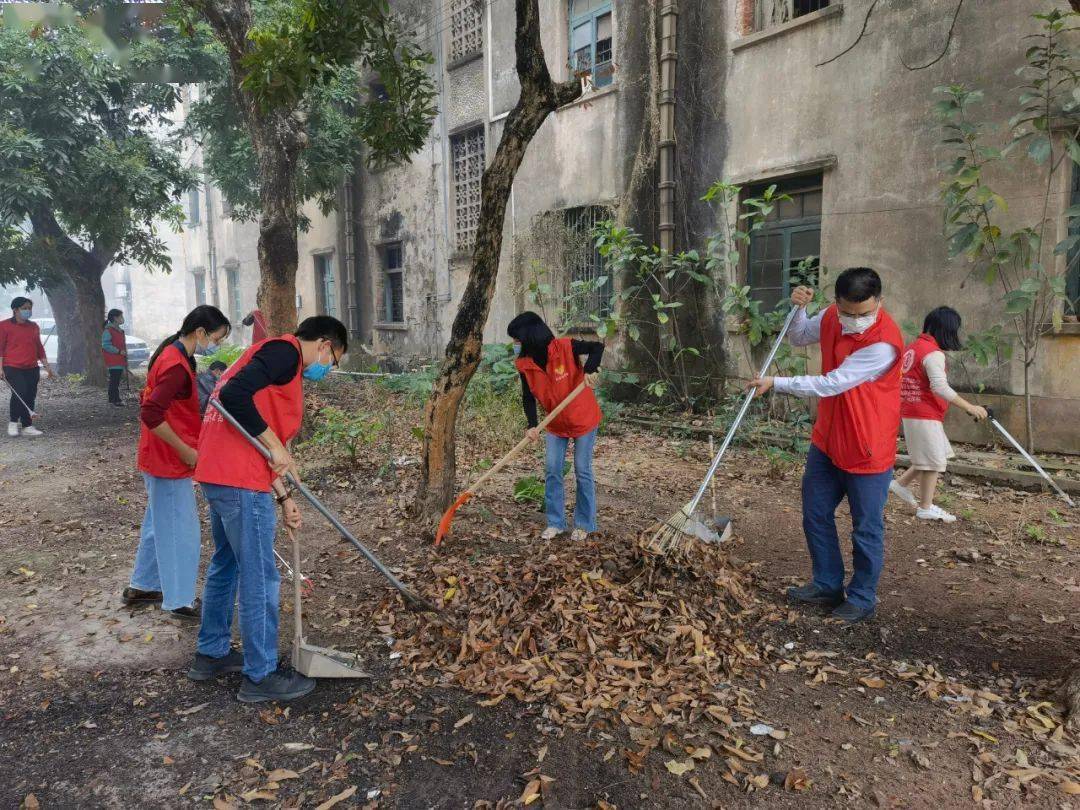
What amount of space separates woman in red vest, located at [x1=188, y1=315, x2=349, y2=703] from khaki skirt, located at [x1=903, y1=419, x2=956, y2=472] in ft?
Answer: 14.9

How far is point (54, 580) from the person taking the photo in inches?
205

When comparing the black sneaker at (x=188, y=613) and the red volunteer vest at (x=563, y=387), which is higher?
the red volunteer vest at (x=563, y=387)

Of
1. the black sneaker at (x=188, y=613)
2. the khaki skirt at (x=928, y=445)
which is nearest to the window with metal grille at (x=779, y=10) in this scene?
the khaki skirt at (x=928, y=445)

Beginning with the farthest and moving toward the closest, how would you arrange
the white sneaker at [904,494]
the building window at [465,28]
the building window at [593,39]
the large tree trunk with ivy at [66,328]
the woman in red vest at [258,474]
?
1. the large tree trunk with ivy at [66,328]
2. the building window at [465,28]
3. the building window at [593,39]
4. the white sneaker at [904,494]
5. the woman in red vest at [258,474]

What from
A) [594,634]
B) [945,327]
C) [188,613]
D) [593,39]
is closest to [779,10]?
[593,39]

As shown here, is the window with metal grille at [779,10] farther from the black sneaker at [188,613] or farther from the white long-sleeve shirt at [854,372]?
the black sneaker at [188,613]

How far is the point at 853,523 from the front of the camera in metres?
4.09

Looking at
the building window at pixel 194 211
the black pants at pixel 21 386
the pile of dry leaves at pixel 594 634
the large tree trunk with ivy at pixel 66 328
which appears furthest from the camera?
the building window at pixel 194 211

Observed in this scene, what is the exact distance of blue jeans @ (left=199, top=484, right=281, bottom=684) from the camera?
333 cm

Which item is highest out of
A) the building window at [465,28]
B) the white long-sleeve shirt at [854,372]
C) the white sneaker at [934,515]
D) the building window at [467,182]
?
the building window at [465,28]

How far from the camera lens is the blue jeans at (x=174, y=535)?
169 inches

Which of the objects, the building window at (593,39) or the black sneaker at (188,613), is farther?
the building window at (593,39)

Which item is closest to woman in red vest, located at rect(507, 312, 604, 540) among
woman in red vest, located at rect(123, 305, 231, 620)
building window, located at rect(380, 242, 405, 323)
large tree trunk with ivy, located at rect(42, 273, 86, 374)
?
woman in red vest, located at rect(123, 305, 231, 620)

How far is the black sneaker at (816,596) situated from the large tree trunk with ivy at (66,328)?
1859 cm
